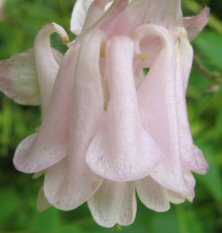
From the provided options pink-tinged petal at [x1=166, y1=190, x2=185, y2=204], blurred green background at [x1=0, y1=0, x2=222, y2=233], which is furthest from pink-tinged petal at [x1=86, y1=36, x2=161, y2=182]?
blurred green background at [x1=0, y1=0, x2=222, y2=233]

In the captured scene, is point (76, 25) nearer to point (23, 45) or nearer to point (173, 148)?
point (173, 148)

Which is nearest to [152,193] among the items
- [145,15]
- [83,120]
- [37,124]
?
[83,120]

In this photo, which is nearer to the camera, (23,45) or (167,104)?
(167,104)

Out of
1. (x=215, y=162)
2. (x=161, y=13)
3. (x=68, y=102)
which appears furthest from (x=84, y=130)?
(x=215, y=162)

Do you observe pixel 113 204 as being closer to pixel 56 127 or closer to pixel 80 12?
pixel 56 127

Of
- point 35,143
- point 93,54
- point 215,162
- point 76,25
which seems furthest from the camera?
point 215,162

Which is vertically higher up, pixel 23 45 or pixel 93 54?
pixel 93 54
